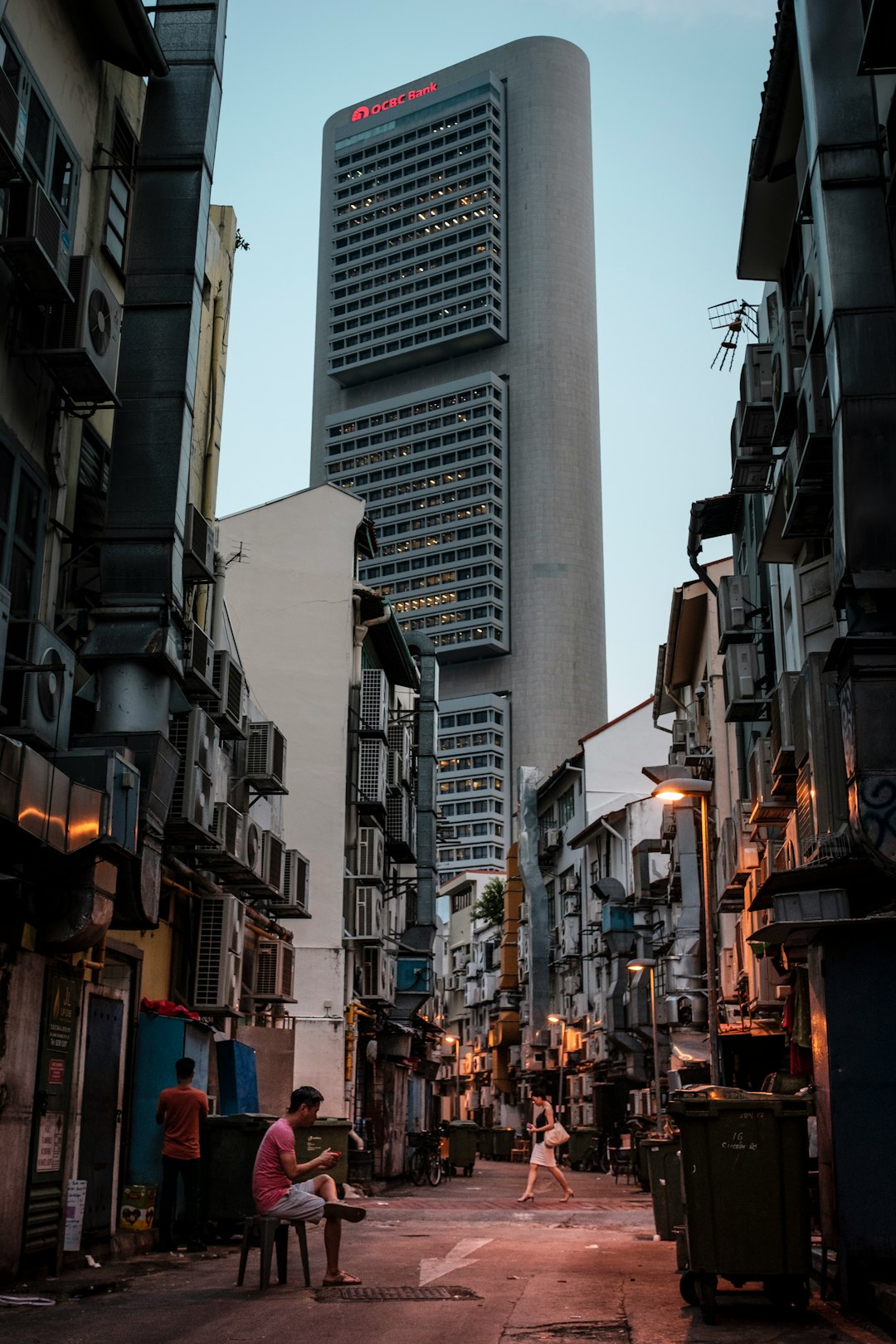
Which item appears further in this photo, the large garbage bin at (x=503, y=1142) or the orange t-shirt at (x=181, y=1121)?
the large garbage bin at (x=503, y=1142)

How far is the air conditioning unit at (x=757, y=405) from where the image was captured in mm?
18641

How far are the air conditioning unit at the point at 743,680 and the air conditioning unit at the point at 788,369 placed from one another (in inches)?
259

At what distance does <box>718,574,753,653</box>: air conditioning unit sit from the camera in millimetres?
23172

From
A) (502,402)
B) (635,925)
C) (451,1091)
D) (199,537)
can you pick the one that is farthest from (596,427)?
(199,537)

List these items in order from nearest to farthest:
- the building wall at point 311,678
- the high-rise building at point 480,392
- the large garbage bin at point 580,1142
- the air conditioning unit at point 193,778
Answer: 1. the air conditioning unit at point 193,778
2. the building wall at point 311,678
3. the large garbage bin at point 580,1142
4. the high-rise building at point 480,392

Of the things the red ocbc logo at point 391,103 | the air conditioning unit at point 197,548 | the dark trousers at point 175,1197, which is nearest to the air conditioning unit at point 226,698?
the air conditioning unit at point 197,548

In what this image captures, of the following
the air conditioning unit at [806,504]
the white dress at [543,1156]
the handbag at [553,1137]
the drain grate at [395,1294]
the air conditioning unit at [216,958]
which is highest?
the air conditioning unit at [806,504]

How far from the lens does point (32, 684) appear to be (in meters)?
11.4

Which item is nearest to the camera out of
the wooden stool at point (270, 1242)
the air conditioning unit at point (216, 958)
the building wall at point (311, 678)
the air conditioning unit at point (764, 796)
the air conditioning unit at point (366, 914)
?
the wooden stool at point (270, 1242)

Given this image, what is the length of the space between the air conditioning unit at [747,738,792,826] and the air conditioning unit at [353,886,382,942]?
1363 cm

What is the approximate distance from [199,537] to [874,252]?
8290 millimetres

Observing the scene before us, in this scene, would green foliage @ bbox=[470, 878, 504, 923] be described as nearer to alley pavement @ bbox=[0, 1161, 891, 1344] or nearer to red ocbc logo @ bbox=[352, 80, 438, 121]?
alley pavement @ bbox=[0, 1161, 891, 1344]

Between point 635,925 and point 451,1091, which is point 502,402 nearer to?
point 451,1091

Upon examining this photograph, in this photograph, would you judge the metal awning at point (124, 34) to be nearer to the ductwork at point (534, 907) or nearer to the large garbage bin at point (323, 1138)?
the large garbage bin at point (323, 1138)
